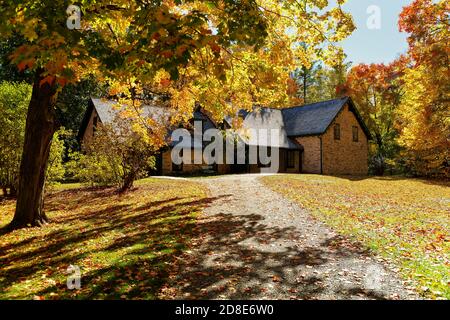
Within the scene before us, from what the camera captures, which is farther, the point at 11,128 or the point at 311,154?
the point at 311,154

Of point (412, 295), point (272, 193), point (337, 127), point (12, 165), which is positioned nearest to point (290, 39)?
point (272, 193)

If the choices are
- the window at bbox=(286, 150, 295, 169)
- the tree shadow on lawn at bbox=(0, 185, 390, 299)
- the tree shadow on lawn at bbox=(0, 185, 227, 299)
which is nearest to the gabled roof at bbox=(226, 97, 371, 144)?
the window at bbox=(286, 150, 295, 169)

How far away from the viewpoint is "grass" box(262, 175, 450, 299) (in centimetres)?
664

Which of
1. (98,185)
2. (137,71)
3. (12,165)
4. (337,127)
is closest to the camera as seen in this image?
(137,71)

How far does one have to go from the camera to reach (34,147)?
10258 millimetres

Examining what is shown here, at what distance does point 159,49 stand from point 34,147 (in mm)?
7067

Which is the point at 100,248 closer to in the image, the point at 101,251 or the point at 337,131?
the point at 101,251

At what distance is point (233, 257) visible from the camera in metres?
7.68

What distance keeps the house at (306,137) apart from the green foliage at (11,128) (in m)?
13.7

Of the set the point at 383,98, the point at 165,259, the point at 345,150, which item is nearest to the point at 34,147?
the point at 165,259

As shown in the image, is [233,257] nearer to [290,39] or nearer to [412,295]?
[412,295]

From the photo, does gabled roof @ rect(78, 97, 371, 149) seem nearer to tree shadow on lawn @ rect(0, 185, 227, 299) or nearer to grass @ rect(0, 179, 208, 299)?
grass @ rect(0, 179, 208, 299)

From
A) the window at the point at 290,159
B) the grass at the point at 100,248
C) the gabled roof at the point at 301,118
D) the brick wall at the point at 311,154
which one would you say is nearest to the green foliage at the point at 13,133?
the grass at the point at 100,248
